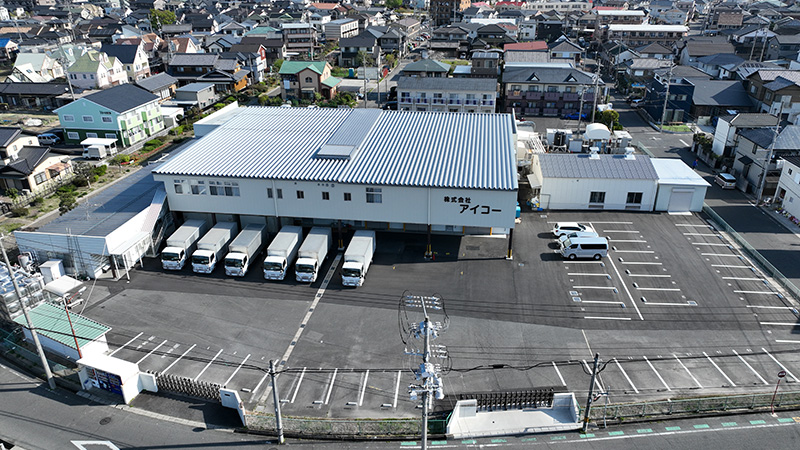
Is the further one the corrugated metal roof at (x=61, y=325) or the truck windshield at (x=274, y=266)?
the truck windshield at (x=274, y=266)

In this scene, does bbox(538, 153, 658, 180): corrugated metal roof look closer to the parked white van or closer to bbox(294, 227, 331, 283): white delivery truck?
the parked white van

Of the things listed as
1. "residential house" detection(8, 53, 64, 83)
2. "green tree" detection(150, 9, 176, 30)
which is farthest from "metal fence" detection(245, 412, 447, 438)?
"green tree" detection(150, 9, 176, 30)

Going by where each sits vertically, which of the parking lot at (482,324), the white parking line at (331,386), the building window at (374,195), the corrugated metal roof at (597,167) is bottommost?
the white parking line at (331,386)

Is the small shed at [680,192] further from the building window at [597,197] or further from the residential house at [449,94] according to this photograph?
the residential house at [449,94]

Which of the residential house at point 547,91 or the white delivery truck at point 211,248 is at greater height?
the residential house at point 547,91

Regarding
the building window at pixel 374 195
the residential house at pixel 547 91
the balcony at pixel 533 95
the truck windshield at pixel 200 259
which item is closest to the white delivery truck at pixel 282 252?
the truck windshield at pixel 200 259

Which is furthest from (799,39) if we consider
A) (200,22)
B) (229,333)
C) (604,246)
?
(200,22)

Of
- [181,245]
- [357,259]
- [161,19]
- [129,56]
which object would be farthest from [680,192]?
[161,19]
